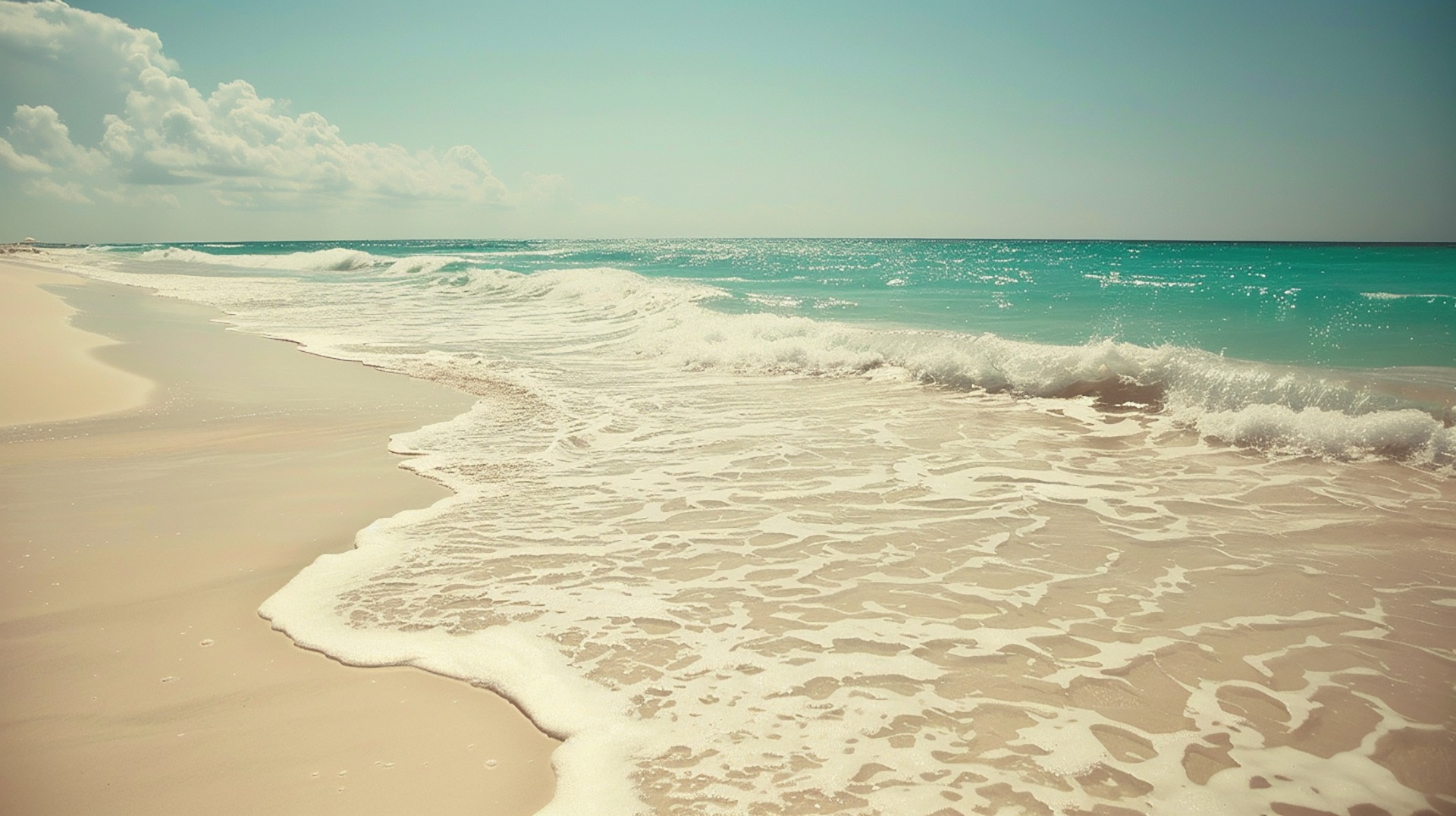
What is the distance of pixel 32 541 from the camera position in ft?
15.9

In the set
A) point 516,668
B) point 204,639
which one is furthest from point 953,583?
point 204,639

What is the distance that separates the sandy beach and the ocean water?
0.28m

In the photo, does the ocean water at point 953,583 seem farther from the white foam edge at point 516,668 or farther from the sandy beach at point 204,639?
the sandy beach at point 204,639

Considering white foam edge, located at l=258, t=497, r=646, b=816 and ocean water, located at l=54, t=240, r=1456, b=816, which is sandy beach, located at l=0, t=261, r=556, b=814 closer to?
white foam edge, located at l=258, t=497, r=646, b=816

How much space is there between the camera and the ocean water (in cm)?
285

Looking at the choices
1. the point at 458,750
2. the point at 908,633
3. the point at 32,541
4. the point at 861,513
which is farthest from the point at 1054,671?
the point at 32,541

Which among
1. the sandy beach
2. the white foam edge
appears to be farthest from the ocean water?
the sandy beach

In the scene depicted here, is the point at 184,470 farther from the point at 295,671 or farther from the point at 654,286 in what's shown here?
the point at 654,286

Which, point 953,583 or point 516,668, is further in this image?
point 953,583

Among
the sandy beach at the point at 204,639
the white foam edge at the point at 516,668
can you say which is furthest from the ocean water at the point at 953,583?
the sandy beach at the point at 204,639

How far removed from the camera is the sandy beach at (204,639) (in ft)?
8.93

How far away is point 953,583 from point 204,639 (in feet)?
13.7

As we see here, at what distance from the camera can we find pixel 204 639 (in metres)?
3.70

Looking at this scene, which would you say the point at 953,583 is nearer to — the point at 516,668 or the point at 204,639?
the point at 516,668
